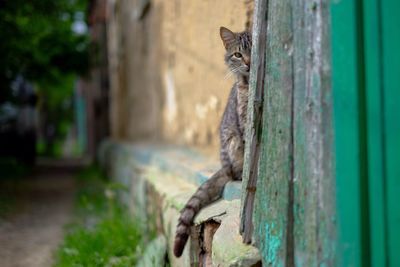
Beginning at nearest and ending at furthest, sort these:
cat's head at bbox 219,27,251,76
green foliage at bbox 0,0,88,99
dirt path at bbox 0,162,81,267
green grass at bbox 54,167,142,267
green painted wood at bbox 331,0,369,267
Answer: green painted wood at bbox 331,0,369,267 < cat's head at bbox 219,27,251,76 < green grass at bbox 54,167,142,267 < dirt path at bbox 0,162,81,267 < green foliage at bbox 0,0,88,99

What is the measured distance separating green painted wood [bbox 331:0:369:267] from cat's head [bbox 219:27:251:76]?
1.03 metres

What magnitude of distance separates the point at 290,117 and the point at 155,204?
7.61ft

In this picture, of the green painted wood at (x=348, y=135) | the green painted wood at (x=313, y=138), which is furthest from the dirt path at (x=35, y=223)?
the green painted wood at (x=348, y=135)

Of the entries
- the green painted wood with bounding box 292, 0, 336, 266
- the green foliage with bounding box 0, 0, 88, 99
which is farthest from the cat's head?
the green foliage with bounding box 0, 0, 88, 99

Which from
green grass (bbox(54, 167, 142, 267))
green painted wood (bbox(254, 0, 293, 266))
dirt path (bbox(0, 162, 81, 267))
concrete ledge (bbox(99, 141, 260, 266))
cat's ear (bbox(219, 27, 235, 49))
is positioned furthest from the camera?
dirt path (bbox(0, 162, 81, 267))

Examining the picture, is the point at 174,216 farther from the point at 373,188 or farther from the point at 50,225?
the point at 50,225

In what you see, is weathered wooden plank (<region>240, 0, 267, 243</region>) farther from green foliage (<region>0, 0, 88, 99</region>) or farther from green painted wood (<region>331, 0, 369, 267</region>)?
green foliage (<region>0, 0, 88, 99</region>)

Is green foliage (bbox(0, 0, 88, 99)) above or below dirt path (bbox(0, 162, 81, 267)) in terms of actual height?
above

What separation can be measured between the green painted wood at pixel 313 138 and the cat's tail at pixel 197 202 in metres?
1.03

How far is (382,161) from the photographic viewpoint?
1.80m

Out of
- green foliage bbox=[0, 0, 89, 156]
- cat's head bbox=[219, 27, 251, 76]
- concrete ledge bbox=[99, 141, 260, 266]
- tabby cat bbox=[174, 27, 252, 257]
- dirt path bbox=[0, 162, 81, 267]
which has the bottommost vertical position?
dirt path bbox=[0, 162, 81, 267]

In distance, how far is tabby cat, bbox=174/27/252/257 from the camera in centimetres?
287

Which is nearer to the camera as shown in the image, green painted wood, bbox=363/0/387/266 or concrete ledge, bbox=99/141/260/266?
green painted wood, bbox=363/0/387/266

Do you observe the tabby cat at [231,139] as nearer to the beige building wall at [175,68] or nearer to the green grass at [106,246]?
the beige building wall at [175,68]
